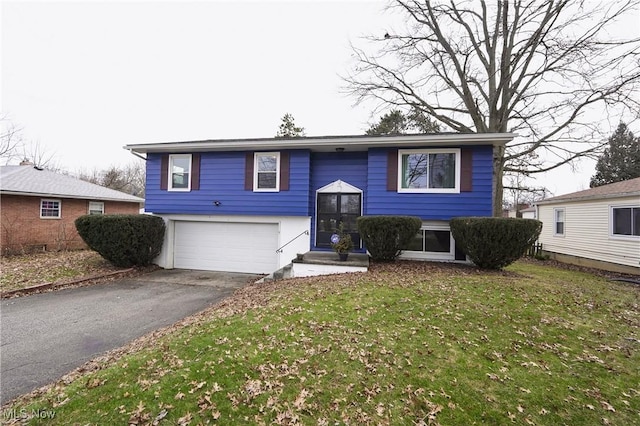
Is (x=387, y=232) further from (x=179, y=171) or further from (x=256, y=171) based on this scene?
(x=179, y=171)

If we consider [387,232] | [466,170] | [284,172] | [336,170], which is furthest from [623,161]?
[284,172]

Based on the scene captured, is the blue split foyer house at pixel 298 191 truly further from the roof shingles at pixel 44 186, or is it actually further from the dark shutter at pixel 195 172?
the roof shingles at pixel 44 186

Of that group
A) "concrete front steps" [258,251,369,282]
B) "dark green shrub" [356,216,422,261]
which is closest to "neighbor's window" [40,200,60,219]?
"concrete front steps" [258,251,369,282]

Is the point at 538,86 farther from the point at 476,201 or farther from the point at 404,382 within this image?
the point at 404,382

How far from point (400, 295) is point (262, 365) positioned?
3226mm

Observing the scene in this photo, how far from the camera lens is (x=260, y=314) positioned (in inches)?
192

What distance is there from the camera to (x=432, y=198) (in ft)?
29.7

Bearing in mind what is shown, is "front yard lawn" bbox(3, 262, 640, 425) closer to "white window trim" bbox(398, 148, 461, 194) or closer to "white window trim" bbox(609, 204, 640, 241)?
"white window trim" bbox(398, 148, 461, 194)

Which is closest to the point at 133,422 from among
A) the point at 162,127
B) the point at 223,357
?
the point at 223,357

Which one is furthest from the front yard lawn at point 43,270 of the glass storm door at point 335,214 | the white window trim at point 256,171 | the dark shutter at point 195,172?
the glass storm door at point 335,214

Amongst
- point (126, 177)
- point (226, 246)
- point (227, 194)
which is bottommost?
point (226, 246)

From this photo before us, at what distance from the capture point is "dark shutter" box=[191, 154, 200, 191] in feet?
35.4

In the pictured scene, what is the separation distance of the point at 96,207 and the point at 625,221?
25.9 m

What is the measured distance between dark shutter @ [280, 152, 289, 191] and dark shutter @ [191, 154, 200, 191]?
3.40 m
